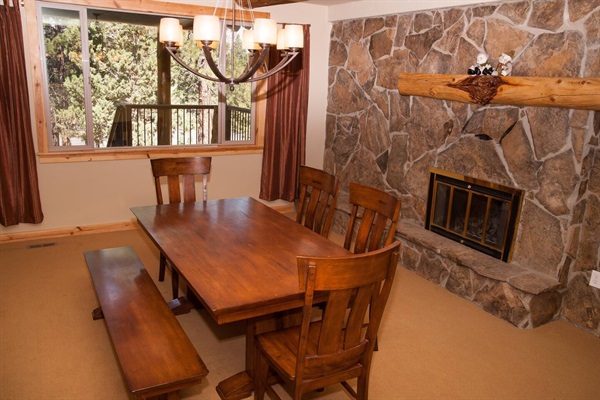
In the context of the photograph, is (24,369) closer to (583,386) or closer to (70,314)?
(70,314)

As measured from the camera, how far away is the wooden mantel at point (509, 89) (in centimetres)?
300

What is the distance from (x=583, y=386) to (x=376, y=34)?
140 inches

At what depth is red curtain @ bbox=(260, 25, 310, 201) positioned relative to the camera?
5312 millimetres

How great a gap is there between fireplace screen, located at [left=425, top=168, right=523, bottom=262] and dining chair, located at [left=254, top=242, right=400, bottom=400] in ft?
6.42

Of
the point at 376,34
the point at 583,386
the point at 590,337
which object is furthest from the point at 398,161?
the point at 583,386

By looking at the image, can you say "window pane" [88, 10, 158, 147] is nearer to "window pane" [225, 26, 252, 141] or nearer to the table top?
"window pane" [225, 26, 252, 141]

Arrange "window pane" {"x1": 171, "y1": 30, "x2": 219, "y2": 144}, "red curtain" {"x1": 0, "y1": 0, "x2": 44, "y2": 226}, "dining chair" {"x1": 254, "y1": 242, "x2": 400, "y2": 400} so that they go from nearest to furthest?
"dining chair" {"x1": 254, "y1": 242, "x2": 400, "y2": 400} → "red curtain" {"x1": 0, "y1": 0, "x2": 44, "y2": 226} → "window pane" {"x1": 171, "y1": 30, "x2": 219, "y2": 144}

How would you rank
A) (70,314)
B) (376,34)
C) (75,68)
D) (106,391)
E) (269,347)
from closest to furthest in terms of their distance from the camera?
1. (269,347)
2. (106,391)
3. (70,314)
4. (75,68)
5. (376,34)

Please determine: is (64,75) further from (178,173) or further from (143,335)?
(143,335)

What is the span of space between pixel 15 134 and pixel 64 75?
69 centimetres

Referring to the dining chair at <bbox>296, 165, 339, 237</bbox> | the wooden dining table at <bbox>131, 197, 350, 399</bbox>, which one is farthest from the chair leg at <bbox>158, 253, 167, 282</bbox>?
the dining chair at <bbox>296, 165, 339, 237</bbox>

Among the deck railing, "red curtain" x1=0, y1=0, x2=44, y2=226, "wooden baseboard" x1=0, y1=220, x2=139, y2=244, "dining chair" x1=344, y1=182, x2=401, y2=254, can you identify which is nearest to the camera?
"dining chair" x1=344, y1=182, x2=401, y2=254

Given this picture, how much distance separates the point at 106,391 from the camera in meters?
2.48

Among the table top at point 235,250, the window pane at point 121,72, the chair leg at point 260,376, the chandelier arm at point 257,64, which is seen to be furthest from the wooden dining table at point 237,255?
the window pane at point 121,72
